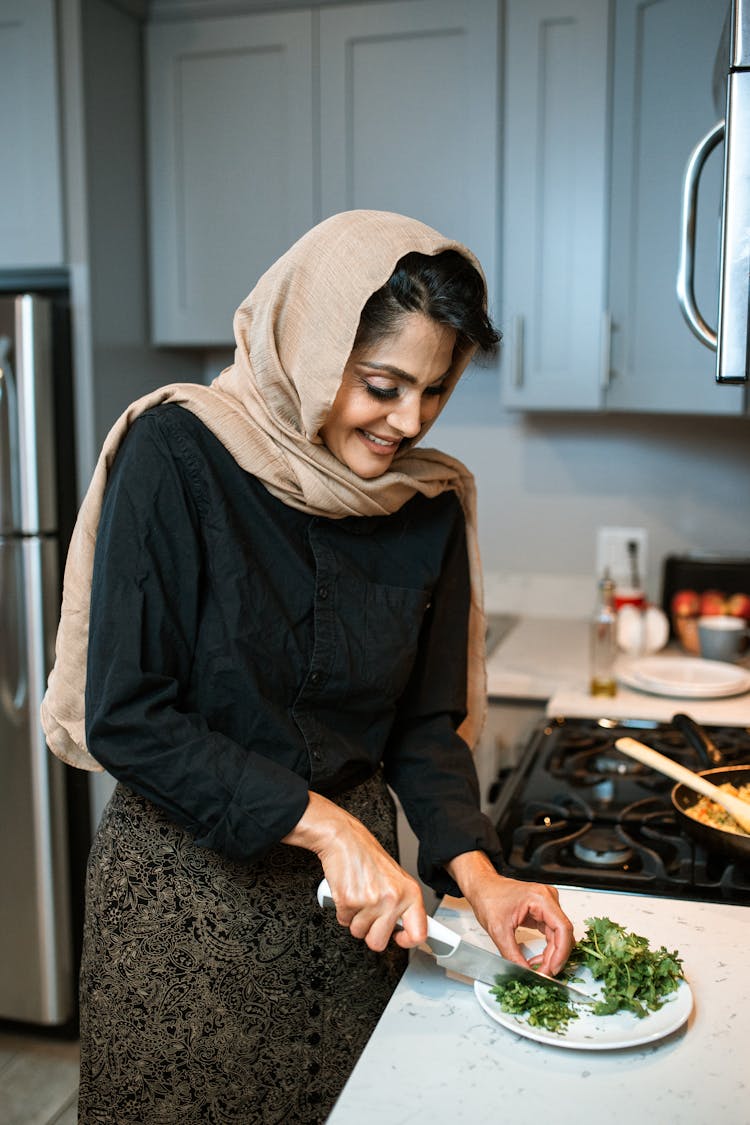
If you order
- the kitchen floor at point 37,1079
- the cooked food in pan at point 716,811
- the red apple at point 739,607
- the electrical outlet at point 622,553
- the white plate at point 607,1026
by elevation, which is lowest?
the kitchen floor at point 37,1079

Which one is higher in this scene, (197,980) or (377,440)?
(377,440)

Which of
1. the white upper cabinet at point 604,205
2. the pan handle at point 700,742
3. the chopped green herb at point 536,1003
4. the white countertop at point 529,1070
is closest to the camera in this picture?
the white countertop at point 529,1070

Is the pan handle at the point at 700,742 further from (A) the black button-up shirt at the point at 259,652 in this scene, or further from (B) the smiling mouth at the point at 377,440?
(B) the smiling mouth at the point at 377,440

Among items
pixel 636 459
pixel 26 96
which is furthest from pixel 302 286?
pixel 636 459

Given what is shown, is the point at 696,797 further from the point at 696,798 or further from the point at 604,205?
the point at 604,205

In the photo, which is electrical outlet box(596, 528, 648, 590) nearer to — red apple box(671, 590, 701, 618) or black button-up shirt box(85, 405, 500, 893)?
red apple box(671, 590, 701, 618)

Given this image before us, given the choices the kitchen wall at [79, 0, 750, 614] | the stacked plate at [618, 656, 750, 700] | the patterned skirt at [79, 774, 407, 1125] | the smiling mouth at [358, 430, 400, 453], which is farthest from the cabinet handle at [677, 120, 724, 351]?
the kitchen wall at [79, 0, 750, 614]

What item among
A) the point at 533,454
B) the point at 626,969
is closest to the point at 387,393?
the point at 626,969

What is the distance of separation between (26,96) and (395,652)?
172cm

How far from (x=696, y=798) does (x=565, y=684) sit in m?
0.91

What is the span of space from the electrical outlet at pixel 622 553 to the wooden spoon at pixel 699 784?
143 centimetres

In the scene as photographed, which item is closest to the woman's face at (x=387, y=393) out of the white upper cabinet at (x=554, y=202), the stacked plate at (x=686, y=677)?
the stacked plate at (x=686, y=677)

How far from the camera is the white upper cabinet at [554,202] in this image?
90.7 inches

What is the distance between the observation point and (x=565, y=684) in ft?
7.45
